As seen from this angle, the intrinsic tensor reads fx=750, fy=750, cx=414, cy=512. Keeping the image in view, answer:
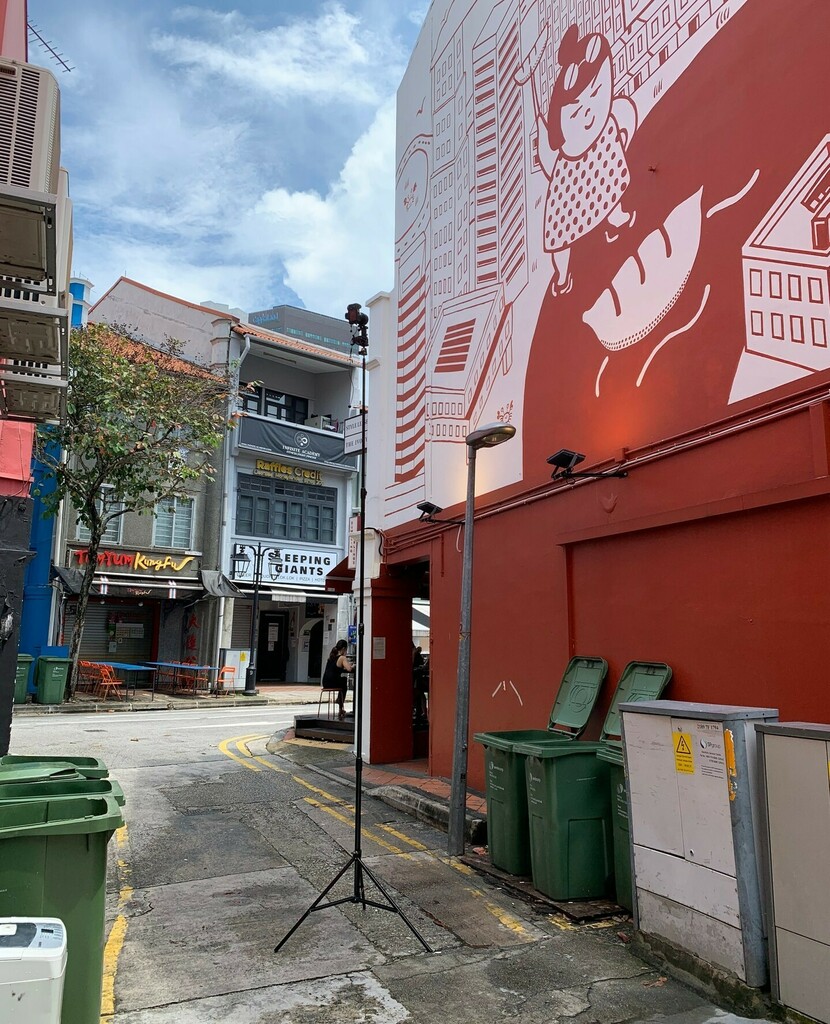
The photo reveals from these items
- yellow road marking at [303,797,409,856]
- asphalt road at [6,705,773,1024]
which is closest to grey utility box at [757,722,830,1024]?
asphalt road at [6,705,773,1024]

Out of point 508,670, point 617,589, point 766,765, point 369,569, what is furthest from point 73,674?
point 766,765

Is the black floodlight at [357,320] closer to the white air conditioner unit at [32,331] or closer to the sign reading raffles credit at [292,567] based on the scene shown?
the white air conditioner unit at [32,331]

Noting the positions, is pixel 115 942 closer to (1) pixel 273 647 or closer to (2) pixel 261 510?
(2) pixel 261 510

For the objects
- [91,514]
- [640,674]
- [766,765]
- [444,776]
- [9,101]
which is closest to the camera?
[766,765]

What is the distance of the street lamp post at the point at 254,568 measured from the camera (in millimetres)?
24484

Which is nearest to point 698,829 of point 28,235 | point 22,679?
point 28,235

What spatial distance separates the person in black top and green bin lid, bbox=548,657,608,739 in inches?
Result: 306

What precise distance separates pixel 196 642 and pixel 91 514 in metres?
7.71

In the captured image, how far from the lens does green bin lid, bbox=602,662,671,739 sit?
6.30 m

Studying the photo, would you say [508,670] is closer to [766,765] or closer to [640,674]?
[640,674]

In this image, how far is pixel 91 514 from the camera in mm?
19984

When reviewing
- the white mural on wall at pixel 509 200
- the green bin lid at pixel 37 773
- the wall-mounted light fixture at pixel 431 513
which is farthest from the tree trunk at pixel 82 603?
the green bin lid at pixel 37 773

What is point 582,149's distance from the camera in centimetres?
820

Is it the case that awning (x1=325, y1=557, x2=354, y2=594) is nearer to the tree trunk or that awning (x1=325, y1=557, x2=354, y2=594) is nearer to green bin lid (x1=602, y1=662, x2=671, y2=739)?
green bin lid (x1=602, y1=662, x2=671, y2=739)
